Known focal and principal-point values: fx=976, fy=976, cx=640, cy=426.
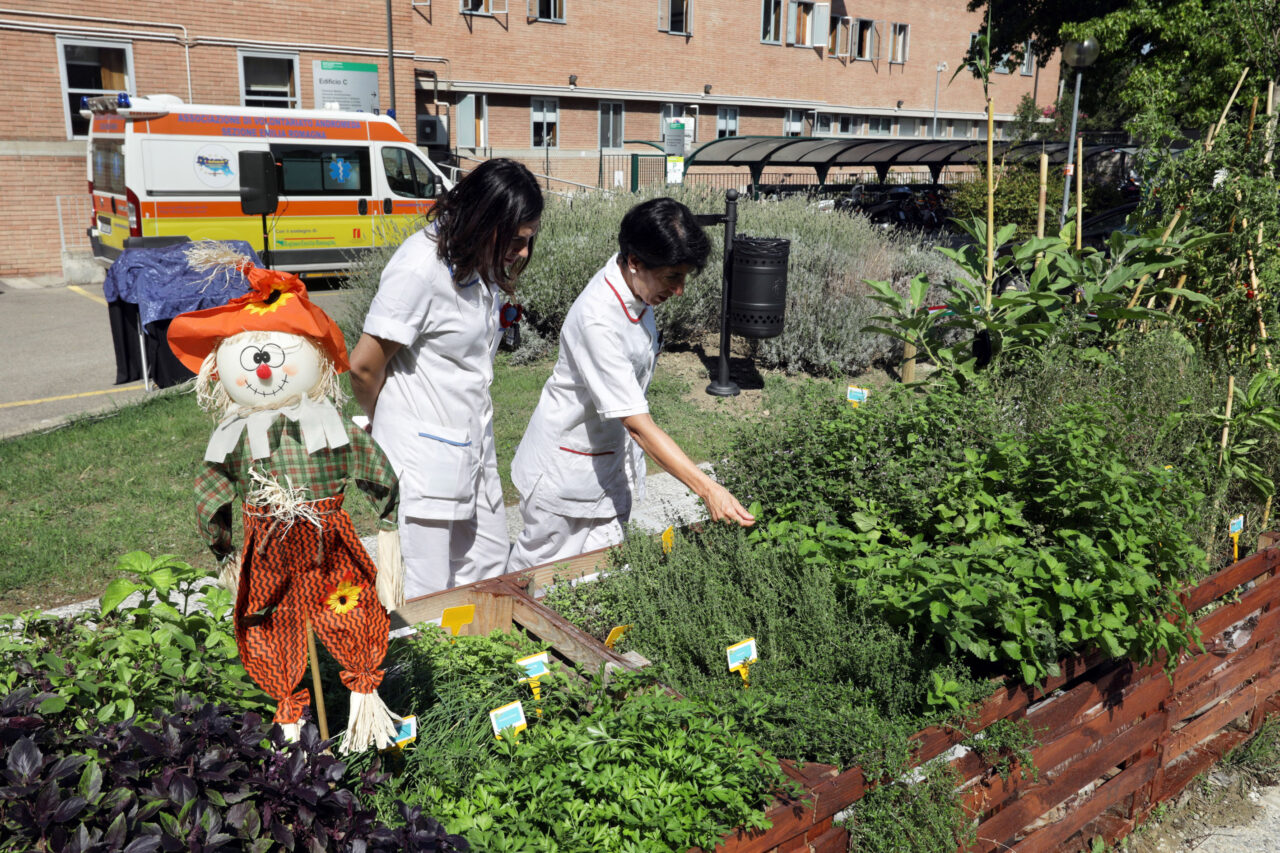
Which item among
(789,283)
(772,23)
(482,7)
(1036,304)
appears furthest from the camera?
(772,23)

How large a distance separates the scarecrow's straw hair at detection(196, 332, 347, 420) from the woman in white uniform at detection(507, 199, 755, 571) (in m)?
1.03

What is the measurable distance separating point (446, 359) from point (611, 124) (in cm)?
2728

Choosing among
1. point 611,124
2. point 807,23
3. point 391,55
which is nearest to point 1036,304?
point 391,55

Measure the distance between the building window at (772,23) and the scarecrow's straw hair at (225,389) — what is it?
3293 centimetres

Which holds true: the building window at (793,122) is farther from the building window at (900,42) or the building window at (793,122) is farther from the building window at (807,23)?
the building window at (900,42)

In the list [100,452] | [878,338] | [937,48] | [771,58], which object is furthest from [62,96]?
[937,48]

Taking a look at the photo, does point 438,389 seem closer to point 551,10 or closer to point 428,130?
point 428,130

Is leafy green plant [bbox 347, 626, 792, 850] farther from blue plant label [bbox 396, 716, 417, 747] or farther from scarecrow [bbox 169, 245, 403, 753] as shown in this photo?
scarecrow [bbox 169, 245, 403, 753]

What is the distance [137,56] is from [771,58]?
21.0 meters

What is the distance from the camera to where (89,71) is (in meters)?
16.6

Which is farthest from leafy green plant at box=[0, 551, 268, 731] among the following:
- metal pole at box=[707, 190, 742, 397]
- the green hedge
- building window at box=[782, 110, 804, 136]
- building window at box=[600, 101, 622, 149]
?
building window at box=[782, 110, 804, 136]

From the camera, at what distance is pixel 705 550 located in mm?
2943

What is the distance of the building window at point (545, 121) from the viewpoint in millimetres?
26938

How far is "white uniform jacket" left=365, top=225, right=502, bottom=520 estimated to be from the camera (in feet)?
9.29
